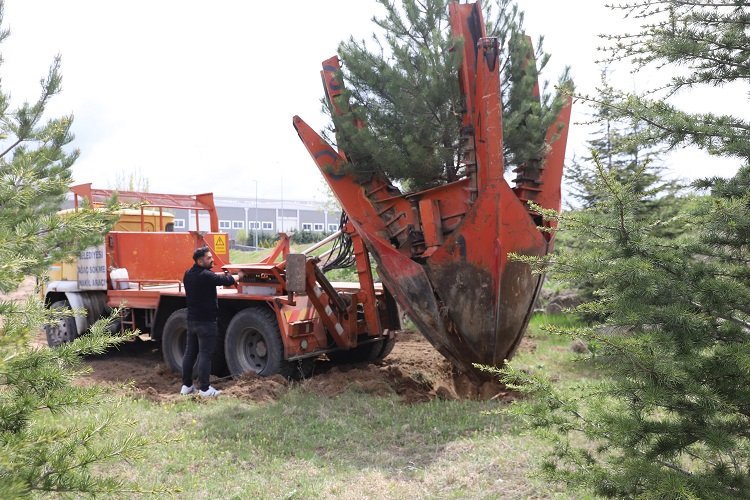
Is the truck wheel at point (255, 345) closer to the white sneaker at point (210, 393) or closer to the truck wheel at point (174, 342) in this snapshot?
the white sneaker at point (210, 393)

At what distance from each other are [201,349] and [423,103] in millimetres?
3870

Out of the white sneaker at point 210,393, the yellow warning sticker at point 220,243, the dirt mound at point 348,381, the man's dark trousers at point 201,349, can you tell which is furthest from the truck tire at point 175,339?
the yellow warning sticker at point 220,243

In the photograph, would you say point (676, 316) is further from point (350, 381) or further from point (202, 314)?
point (202, 314)

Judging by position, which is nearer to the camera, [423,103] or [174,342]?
[423,103]

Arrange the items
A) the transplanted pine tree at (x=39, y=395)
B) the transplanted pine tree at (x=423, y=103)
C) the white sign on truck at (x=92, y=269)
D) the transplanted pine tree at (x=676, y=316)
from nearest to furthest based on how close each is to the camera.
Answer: the transplanted pine tree at (x=39, y=395)
the transplanted pine tree at (x=676, y=316)
the transplanted pine tree at (x=423, y=103)
the white sign on truck at (x=92, y=269)

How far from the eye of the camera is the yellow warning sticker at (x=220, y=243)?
11.4 metres

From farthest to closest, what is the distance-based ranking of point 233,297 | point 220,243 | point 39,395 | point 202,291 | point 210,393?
1. point 220,243
2. point 233,297
3. point 202,291
4. point 210,393
5. point 39,395

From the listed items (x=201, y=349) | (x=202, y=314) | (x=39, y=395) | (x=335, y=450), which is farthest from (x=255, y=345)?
(x=39, y=395)

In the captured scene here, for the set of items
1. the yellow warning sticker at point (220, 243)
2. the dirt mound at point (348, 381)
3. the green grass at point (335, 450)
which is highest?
the yellow warning sticker at point (220, 243)

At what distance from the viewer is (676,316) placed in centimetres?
295

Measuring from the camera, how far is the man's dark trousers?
25.8ft

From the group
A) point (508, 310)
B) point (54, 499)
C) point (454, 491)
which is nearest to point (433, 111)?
point (508, 310)

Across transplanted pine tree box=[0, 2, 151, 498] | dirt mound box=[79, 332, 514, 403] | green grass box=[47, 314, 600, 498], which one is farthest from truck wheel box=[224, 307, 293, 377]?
transplanted pine tree box=[0, 2, 151, 498]

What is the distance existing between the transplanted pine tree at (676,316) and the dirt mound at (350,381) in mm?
3760
